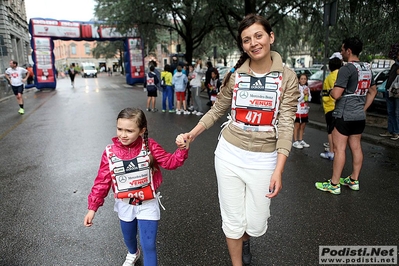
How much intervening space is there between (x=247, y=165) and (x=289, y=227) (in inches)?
57.5

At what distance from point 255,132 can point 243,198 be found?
0.49 m

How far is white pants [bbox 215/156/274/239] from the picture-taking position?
2105mm

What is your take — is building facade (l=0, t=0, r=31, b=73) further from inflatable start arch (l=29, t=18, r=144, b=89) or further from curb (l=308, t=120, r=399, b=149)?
curb (l=308, t=120, r=399, b=149)

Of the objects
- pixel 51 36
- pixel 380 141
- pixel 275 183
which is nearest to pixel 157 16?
pixel 51 36

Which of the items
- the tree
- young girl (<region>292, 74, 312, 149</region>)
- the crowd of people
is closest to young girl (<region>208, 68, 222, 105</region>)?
young girl (<region>292, 74, 312, 149</region>)

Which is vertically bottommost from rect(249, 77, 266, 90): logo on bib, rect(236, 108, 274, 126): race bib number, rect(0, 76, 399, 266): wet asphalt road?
rect(0, 76, 399, 266): wet asphalt road

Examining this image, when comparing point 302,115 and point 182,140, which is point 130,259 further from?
point 302,115

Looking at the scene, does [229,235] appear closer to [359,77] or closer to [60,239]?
[60,239]

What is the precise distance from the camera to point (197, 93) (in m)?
11.0

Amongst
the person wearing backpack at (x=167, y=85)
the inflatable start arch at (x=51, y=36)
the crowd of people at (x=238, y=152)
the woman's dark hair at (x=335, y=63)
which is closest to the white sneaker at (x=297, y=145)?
the woman's dark hair at (x=335, y=63)

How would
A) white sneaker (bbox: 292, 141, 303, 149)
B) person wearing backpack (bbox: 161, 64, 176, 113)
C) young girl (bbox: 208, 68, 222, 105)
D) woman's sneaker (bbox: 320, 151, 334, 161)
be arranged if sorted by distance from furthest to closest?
person wearing backpack (bbox: 161, 64, 176, 113)
young girl (bbox: 208, 68, 222, 105)
white sneaker (bbox: 292, 141, 303, 149)
woman's sneaker (bbox: 320, 151, 334, 161)

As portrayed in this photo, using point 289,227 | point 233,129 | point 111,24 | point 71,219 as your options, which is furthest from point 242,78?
point 111,24

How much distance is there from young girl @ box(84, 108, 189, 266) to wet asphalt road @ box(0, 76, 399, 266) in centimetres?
62

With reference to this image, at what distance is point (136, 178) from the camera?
7.23ft
